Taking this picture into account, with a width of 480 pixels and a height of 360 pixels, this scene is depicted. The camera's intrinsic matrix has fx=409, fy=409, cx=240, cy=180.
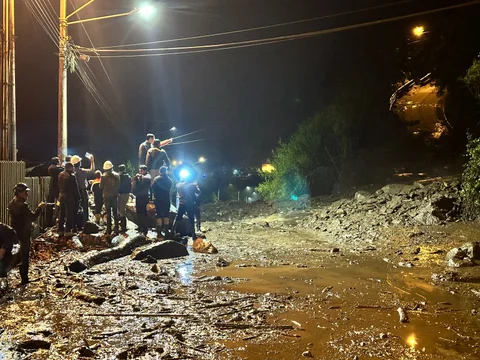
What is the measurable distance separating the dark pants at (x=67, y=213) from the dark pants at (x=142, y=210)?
1752 millimetres

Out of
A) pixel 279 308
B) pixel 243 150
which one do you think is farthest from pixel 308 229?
pixel 243 150

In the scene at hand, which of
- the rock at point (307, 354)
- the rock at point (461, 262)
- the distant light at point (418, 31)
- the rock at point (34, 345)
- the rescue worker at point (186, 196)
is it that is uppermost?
the distant light at point (418, 31)

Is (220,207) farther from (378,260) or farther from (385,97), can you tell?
(378,260)

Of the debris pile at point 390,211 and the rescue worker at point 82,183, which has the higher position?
the rescue worker at point 82,183

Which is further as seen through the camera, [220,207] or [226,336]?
[220,207]

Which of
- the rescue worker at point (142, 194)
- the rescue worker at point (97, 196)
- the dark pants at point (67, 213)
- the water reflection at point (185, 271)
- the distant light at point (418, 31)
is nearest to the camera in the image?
the water reflection at point (185, 271)

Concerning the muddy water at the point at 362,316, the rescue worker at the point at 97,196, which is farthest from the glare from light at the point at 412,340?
the rescue worker at the point at 97,196

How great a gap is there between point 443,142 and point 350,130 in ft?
22.0

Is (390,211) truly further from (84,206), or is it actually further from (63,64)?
(63,64)

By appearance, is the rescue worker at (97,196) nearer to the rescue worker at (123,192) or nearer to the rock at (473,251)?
the rescue worker at (123,192)

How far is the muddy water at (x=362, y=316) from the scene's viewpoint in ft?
Result: 16.1

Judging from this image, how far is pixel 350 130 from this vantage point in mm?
28078

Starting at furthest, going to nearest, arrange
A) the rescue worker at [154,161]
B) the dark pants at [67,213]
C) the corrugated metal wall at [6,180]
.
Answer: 1. the rescue worker at [154,161]
2. the dark pants at [67,213]
3. the corrugated metal wall at [6,180]

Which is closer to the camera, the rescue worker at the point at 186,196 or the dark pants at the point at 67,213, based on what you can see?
the dark pants at the point at 67,213
